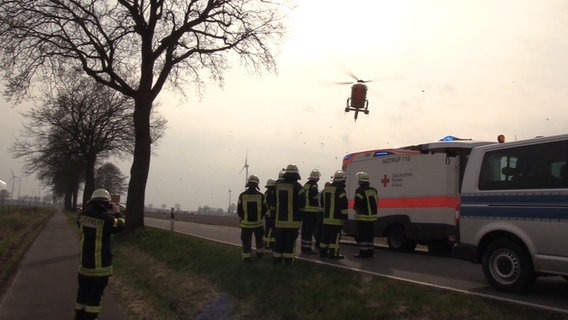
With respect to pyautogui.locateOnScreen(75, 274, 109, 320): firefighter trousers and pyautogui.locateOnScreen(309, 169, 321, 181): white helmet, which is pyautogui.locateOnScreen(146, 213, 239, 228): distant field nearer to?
Result: pyautogui.locateOnScreen(309, 169, 321, 181): white helmet

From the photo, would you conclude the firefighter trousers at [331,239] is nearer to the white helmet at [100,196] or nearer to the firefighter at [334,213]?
the firefighter at [334,213]

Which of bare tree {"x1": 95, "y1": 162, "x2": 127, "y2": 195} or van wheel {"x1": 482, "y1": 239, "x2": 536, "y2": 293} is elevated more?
bare tree {"x1": 95, "y1": 162, "x2": 127, "y2": 195}

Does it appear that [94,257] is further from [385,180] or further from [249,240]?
[385,180]

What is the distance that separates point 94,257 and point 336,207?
18.5 ft

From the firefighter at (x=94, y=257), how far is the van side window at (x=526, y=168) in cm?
551

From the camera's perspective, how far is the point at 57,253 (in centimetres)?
1723

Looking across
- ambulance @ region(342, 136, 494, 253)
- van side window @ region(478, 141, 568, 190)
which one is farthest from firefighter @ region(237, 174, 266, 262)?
van side window @ region(478, 141, 568, 190)

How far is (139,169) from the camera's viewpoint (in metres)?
20.4

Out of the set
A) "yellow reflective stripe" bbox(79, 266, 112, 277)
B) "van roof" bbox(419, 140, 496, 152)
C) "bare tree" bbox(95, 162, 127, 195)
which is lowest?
"yellow reflective stripe" bbox(79, 266, 112, 277)

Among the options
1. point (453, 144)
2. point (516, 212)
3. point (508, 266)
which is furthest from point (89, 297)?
point (453, 144)

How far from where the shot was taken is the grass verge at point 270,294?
651 centimetres

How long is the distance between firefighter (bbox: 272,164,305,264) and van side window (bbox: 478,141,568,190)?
3423 mm

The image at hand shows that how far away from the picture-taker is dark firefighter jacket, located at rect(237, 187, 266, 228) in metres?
10.9

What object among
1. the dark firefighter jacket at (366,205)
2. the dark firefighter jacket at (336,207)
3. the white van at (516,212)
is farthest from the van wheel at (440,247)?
the white van at (516,212)
